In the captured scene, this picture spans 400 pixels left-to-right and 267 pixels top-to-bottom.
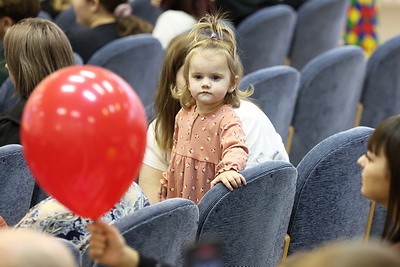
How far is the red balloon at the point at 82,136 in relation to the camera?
1487 mm

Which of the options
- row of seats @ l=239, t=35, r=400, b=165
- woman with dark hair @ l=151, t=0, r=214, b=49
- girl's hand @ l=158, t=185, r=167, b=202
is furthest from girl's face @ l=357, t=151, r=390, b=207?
woman with dark hair @ l=151, t=0, r=214, b=49

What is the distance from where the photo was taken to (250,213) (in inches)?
83.7

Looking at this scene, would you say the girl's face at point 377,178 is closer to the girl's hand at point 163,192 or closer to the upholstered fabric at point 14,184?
the girl's hand at point 163,192

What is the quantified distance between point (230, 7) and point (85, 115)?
124 inches

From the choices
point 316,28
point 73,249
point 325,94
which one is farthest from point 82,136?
point 316,28

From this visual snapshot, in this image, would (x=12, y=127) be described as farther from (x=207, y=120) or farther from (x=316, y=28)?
(x=316, y=28)

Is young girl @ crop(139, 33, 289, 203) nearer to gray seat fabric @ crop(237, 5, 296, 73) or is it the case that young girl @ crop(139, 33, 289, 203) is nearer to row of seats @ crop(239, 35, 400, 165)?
row of seats @ crop(239, 35, 400, 165)

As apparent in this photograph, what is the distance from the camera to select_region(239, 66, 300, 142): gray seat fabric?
3064mm

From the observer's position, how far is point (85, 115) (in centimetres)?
149

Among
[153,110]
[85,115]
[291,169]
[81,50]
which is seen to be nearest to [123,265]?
[85,115]

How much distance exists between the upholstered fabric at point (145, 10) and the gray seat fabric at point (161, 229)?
3115 millimetres

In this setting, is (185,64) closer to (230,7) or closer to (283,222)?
(283,222)

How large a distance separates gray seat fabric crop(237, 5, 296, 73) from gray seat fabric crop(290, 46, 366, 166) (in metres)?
0.73

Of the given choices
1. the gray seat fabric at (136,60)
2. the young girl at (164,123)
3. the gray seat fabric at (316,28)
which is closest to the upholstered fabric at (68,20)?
the gray seat fabric at (136,60)
